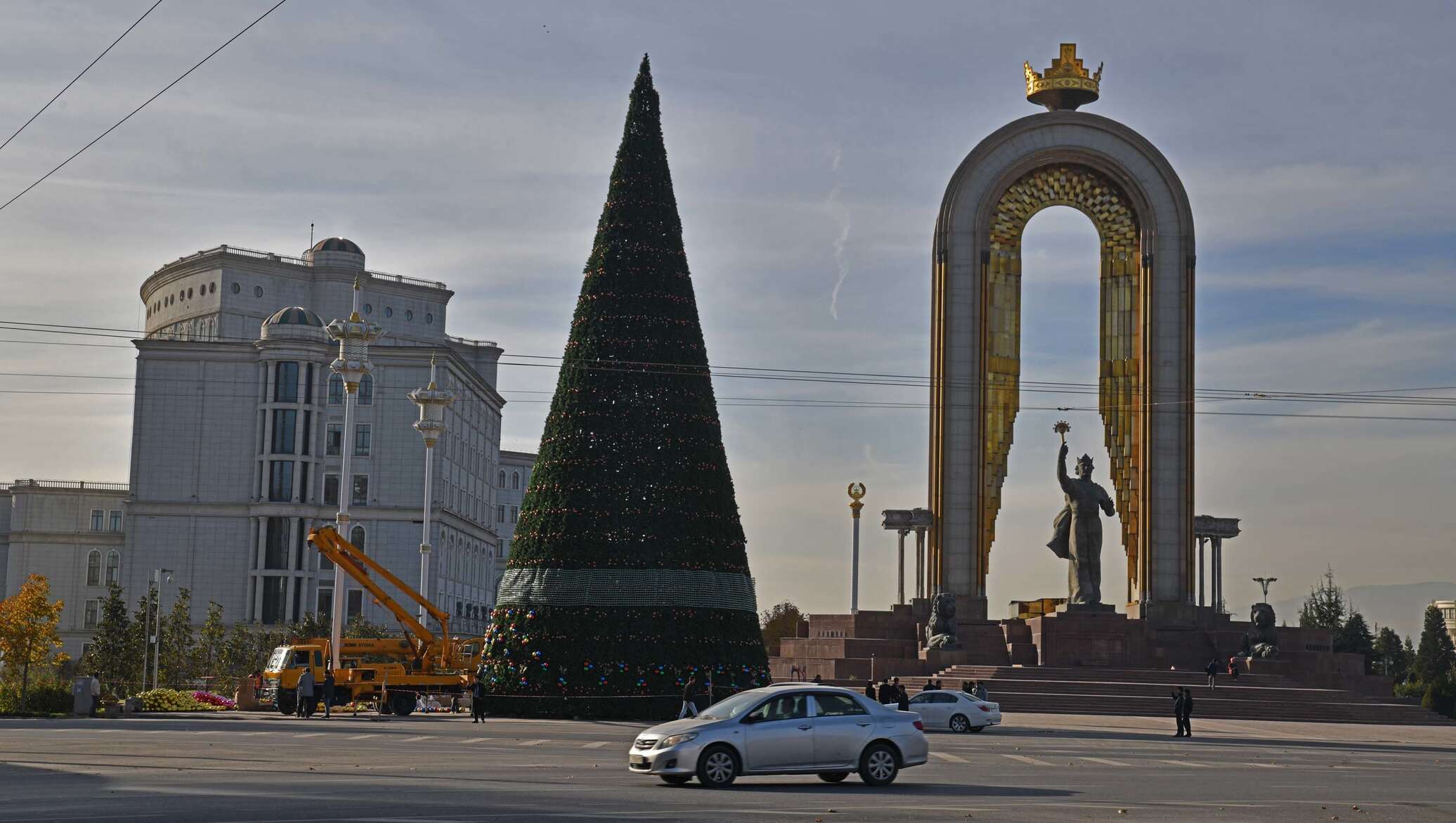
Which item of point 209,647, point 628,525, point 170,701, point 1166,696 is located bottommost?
point 170,701

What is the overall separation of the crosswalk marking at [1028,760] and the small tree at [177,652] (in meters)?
46.1

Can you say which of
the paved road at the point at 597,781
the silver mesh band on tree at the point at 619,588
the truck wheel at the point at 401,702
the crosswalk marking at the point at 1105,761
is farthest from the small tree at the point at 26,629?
the crosswalk marking at the point at 1105,761

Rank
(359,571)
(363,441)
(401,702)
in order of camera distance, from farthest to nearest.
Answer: (363,441) < (359,571) < (401,702)

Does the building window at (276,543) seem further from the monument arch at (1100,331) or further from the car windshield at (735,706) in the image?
the car windshield at (735,706)

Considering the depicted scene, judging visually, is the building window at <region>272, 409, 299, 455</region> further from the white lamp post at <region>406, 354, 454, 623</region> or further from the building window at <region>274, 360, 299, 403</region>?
the white lamp post at <region>406, 354, 454, 623</region>

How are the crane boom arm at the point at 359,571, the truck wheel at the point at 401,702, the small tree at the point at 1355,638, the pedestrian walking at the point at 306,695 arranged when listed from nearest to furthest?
the pedestrian walking at the point at 306,695 → the crane boom arm at the point at 359,571 → the truck wheel at the point at 401,702 → the small tree at the point at 1355,638

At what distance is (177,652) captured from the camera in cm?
7312

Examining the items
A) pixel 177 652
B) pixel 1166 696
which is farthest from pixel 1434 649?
pixel 177 652

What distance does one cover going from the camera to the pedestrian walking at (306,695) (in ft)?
137

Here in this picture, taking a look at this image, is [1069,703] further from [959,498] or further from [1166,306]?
[1166,306]

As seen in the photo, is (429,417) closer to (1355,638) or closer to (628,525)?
(628,525)

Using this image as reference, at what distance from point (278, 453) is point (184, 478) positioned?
6518 millimetres

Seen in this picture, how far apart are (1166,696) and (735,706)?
32.7m

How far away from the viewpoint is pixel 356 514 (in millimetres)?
110938
